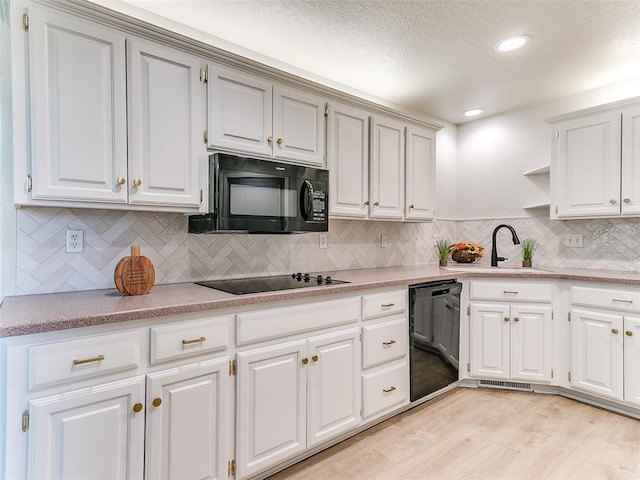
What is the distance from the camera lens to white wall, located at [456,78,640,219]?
3.48m

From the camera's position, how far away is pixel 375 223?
3.35 meters

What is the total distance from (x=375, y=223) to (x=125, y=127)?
2.17 m

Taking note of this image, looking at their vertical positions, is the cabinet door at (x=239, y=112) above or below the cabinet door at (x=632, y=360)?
above

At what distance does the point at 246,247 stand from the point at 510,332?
2.12m

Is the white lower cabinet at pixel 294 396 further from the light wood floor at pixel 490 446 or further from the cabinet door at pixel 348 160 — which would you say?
the cabinet door at pixel 348 160

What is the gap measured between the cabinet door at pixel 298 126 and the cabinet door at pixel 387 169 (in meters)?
0.52

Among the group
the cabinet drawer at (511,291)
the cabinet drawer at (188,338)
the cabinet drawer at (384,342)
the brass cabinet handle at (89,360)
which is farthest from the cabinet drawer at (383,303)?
the brass cabinet handle at (89,360)

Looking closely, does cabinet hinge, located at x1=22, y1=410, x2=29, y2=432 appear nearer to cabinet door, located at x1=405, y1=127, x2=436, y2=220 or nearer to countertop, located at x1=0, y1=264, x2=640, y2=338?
countertop, located at x1=0, y1=264, x2=640, y2=338

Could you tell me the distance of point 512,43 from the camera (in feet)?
8.04

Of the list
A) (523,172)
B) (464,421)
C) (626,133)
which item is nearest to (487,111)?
(523,172)

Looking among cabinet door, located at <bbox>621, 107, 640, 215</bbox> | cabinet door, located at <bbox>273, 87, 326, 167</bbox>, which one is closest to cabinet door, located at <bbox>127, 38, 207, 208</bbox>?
cabinet door, located at <bbox>273, 87, 326, 167</bbox>

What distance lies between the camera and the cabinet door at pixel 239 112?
202 centimetres

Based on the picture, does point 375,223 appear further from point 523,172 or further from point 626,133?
point 626,133

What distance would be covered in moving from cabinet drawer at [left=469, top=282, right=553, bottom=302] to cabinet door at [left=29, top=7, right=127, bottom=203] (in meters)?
2.55
